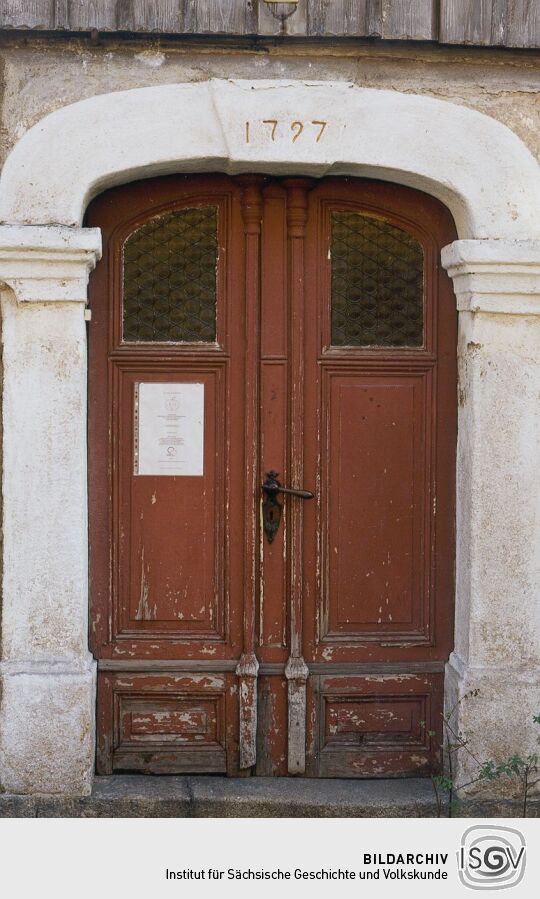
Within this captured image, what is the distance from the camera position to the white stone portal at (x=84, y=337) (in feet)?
15.9

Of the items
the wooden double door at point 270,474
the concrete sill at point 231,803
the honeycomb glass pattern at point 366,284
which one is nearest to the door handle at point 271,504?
the wooden double door at point 270,474

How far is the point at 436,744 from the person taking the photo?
5.29 metres

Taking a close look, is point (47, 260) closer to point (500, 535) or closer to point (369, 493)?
point (369, 493)

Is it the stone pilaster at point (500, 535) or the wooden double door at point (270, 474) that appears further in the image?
the wooden double door at point (270, 474)

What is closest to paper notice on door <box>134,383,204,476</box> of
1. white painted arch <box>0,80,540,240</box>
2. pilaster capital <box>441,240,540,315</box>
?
white painted arch <box>0,80,540,240</box>

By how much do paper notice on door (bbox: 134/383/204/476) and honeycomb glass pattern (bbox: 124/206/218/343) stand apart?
24 cm

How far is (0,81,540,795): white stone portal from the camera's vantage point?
4.84 metres

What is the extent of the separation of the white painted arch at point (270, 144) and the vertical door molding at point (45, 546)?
298 millimetres

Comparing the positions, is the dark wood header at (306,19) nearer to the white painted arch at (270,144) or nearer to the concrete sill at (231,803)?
the white painted arch at (270,144)

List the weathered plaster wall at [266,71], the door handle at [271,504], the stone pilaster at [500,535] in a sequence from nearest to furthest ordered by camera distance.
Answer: the weathered plaster wall at [266,71] → the stone pilaster at [500,535] → the door handle at [271,504]

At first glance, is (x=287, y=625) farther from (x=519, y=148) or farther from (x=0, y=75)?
(x=0, y=75)

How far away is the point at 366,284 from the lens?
207 inches

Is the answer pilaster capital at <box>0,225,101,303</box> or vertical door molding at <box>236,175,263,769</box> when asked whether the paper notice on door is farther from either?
pilaster capital at <box>0,225,101,303</box>

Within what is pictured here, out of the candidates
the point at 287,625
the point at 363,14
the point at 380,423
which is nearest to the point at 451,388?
the point at 380,423
